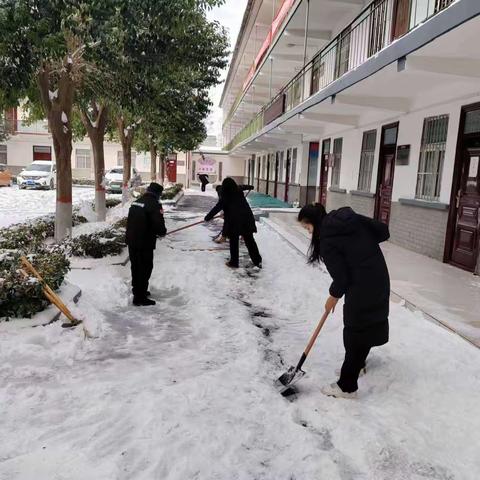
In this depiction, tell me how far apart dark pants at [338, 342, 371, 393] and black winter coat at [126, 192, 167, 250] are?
292 centimetres

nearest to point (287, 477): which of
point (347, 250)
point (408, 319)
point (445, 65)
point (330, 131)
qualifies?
point (347, 250)

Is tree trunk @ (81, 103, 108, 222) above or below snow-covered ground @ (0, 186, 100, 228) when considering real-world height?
above

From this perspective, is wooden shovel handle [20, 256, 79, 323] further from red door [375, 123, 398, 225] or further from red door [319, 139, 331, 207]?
red door [319, 139, 331, 207]

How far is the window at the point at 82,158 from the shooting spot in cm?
4009

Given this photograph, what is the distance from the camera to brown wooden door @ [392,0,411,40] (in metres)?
9.26

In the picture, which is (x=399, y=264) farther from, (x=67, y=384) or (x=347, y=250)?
(x=67, y=384)

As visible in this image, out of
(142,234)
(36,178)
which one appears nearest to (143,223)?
(142,234)

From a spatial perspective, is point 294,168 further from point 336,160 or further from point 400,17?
point 400,17

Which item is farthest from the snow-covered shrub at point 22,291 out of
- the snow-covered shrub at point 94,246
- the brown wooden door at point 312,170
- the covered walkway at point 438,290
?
the brown wooden door at point 312,170

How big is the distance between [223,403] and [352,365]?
3.07 ft

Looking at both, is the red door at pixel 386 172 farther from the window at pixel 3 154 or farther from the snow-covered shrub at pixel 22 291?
the window at pixel 3 154

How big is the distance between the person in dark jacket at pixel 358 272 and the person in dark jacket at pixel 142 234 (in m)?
2.74

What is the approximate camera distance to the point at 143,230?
5.39 metres

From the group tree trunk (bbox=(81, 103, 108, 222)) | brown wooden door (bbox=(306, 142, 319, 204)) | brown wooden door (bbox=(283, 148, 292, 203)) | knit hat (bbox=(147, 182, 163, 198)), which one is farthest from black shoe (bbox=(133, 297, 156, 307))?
brown wooden door (bbox=(283, 148, 292, 203))
